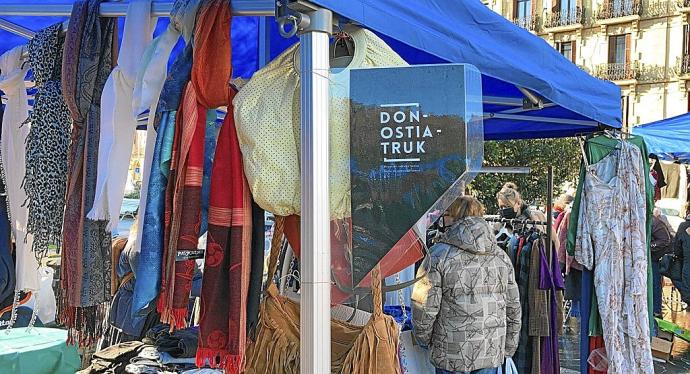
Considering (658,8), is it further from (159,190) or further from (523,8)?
(159,190)

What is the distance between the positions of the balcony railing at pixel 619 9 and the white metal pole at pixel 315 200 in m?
30.1

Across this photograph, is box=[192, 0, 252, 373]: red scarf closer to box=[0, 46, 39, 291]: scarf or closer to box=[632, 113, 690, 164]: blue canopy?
box=[0, 46, 39, 291]: scarf

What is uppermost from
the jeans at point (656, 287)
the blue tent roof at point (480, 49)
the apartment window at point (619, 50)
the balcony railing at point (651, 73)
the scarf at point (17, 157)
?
the apartment window at point (619, 50)

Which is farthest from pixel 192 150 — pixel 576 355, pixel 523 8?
pixel 523 8

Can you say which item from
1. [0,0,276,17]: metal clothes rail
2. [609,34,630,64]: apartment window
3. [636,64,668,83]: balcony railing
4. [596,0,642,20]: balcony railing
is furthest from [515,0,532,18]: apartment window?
[0,0,276,17]: metal clothes rail

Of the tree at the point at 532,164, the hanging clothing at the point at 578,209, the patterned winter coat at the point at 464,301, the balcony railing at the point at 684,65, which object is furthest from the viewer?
the balcony railing at the point at 684,65

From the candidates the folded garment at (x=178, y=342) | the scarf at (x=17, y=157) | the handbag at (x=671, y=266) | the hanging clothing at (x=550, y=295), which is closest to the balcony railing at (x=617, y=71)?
the handbag at (x=671, y=266)

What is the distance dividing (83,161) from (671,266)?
9.11m

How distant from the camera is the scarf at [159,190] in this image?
2057 mm

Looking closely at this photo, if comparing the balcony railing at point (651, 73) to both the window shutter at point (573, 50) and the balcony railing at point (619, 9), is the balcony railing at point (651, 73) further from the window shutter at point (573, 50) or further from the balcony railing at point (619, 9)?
the window shutter at point (573, 50)

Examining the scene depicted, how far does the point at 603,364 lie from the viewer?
457 centimetres

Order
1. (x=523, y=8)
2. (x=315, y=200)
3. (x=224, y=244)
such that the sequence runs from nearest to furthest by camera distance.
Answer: (x=315, y=200) < (x=224, y=244) < (x=523, y=8)

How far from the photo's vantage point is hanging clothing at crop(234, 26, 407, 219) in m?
1.97

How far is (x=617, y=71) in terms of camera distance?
29.7m
